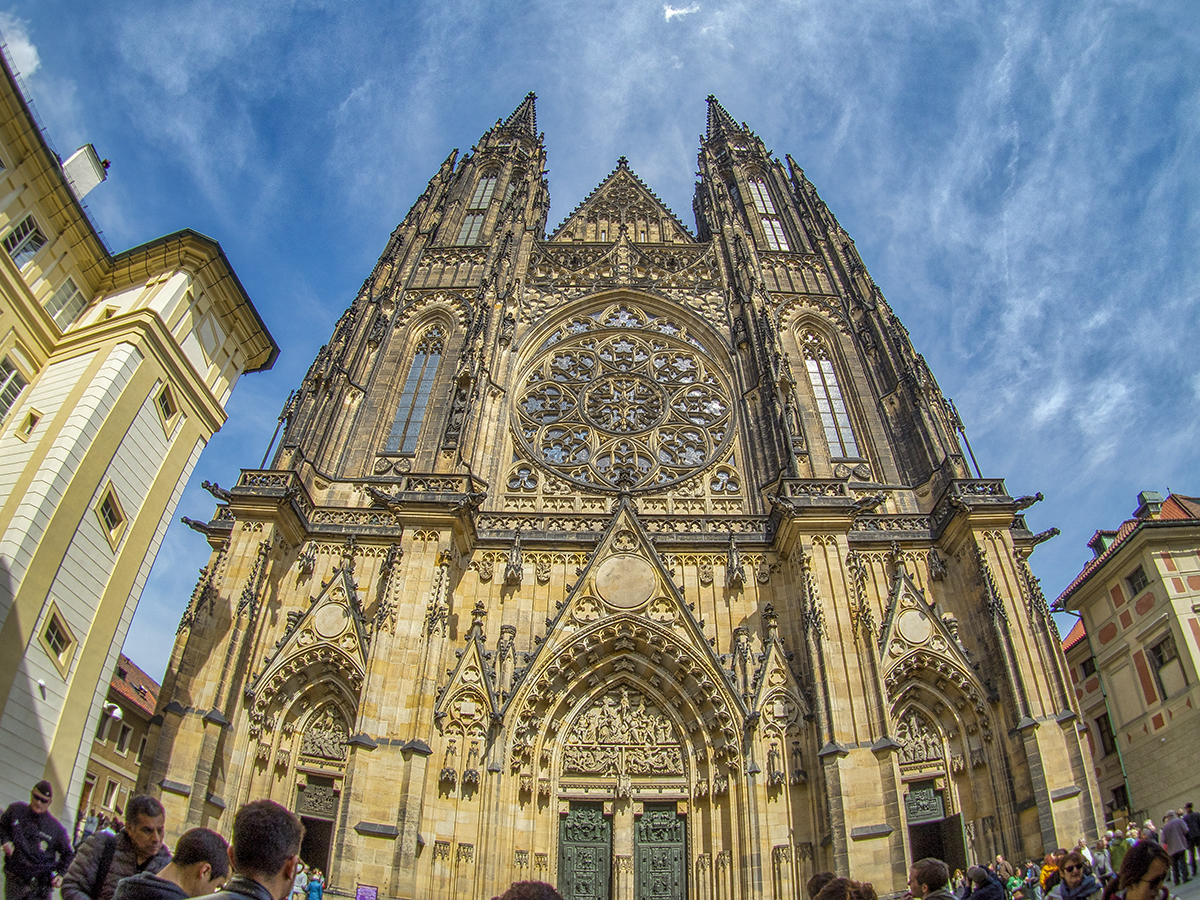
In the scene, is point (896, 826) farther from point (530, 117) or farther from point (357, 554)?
point (530, 117)

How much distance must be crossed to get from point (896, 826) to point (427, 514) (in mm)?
9926

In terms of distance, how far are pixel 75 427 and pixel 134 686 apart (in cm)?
2188

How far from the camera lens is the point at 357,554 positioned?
1611 centimetres

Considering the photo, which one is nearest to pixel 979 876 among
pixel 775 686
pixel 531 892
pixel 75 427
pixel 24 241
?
pixel 531 892

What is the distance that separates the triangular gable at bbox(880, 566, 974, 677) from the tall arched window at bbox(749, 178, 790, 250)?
1353 cm

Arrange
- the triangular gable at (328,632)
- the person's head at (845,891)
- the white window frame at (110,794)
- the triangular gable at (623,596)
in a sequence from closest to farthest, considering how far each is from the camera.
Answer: the person's head at (845,891) → the triangular gable at (328,632) → the triangular gable at (623,596) → the white window frame at (110,794)

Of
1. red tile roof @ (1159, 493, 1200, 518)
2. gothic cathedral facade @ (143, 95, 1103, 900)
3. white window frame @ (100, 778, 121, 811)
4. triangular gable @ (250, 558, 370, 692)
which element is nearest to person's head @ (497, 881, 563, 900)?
gothic cathedral facade @ (143, 95, 1103, 900)

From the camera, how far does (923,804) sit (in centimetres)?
1388

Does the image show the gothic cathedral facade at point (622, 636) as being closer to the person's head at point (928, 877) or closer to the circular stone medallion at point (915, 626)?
the circular stone medallion at point (915, 626)

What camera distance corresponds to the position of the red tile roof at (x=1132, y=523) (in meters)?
20.0

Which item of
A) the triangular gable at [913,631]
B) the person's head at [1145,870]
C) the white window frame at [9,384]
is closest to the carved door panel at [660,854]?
the triangular gable at [913,631]

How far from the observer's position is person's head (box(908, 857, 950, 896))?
4344mm

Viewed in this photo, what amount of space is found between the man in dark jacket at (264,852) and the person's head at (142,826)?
60.3 inches

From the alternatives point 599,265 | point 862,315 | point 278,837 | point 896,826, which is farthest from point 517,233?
point 278,837
